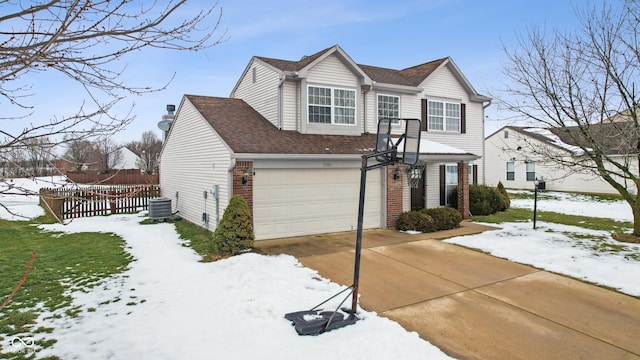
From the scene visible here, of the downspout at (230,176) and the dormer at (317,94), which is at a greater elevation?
the dormer at (317,94)

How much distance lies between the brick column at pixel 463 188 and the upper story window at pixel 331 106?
5.00 metres

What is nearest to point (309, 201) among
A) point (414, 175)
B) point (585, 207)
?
point (414, 175)

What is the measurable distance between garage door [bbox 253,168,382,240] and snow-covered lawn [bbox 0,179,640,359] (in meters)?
2.16

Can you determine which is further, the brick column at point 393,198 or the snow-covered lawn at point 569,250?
the brick column at point 393,198

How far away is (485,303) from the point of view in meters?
6.23

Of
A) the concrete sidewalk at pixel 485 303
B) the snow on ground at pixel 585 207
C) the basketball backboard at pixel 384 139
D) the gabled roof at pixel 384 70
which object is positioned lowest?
the concrete sidewalk at pixel 485 303

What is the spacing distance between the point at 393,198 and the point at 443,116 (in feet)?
19.1

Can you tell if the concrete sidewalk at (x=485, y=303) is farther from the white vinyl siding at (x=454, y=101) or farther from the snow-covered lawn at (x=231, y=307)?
the white vinyl siding at (x=454, y=101)

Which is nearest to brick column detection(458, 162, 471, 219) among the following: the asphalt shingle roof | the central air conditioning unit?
the asphalt shingle roof

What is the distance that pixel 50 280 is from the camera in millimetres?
7246

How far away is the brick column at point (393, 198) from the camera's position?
1296cm

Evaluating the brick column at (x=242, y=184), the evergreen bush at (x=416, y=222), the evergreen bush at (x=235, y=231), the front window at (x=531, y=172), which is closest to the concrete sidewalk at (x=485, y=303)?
the evergreen bush at (x=235, y=231)

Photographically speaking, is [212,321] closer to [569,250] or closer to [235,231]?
[235,231]

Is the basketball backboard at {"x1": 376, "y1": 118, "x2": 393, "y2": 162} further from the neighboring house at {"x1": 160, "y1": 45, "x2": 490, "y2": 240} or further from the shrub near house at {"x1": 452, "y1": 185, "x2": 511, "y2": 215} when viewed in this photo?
the shrub near house at {"x1": 452, "y1": 185, "x2": 511, "y2": 215}
